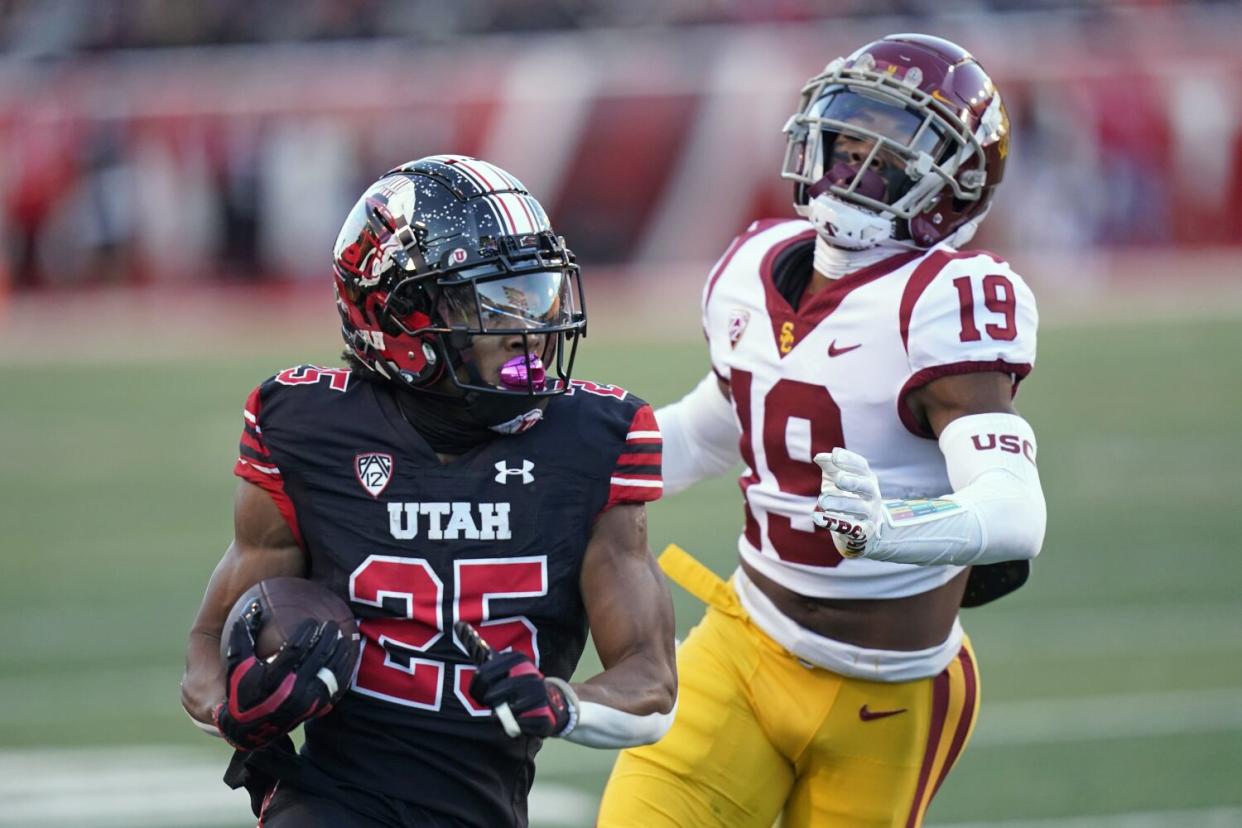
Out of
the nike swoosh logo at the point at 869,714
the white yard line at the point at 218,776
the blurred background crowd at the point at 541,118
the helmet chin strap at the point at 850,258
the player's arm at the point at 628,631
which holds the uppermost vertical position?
the helmet chin strap at the point at 850,258

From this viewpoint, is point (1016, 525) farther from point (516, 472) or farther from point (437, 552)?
point (437, 552)

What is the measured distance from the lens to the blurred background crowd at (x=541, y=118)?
50.9 ft

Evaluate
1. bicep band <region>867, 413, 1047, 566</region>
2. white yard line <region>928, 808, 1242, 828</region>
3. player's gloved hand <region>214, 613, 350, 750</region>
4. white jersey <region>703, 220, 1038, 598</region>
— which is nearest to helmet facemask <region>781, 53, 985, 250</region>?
white jersey <region>703, 220, 1038, 598</region>

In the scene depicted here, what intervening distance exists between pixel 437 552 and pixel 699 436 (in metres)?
1.19

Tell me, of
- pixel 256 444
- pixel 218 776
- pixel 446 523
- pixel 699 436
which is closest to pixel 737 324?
pixel 699 436

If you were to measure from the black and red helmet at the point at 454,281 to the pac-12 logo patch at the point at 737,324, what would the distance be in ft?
2.10

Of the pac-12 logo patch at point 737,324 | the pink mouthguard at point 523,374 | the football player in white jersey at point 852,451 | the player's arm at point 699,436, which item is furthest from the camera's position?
the player's arm at point 699,436

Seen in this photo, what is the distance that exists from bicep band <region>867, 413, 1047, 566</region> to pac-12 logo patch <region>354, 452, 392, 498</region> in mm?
835

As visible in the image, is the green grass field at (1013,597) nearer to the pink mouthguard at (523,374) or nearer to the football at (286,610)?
the football at (286,610)

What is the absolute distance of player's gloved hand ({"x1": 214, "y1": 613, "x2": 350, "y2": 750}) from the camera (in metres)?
2.93

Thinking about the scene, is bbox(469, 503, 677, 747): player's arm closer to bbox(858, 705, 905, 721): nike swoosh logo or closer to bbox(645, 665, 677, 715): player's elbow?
bbox(645, 665, 677, 715): player's elbow

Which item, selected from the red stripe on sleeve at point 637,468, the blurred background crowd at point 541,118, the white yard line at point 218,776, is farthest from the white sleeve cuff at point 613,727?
the blurred background crowd at point 541,118

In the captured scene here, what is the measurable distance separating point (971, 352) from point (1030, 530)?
1.21 ft

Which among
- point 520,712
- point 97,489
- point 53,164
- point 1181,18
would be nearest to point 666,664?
point 520,712
